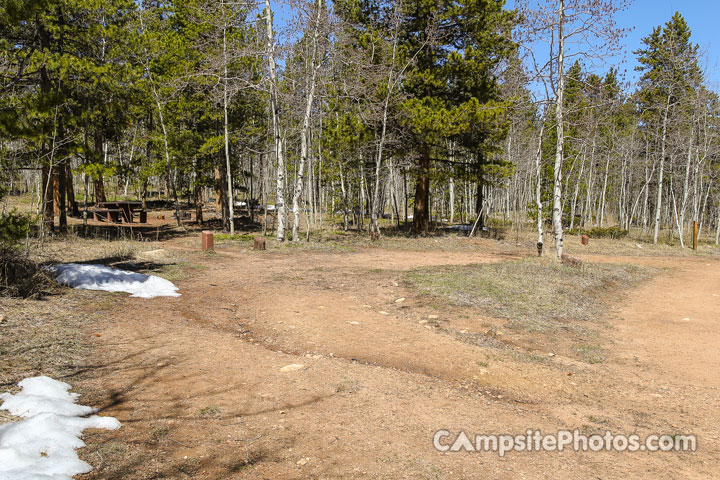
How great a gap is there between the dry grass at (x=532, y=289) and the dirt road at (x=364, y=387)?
0.73m

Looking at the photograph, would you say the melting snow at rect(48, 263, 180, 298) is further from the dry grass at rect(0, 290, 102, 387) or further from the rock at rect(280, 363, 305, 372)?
the rock at rect(280, 363, 305, 372)

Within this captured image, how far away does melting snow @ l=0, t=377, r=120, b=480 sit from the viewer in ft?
10.1

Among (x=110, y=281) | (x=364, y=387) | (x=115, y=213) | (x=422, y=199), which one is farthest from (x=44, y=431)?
(x=115, y=213)

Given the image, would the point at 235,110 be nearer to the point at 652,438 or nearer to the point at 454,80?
the point at 454,80

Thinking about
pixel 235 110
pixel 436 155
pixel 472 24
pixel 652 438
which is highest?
pixel 472 24

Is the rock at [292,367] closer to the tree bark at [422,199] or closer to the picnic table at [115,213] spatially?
the tree bark at [422,199]

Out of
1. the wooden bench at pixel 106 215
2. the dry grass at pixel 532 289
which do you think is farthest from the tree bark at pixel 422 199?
the wooden bench at pixel 106 215

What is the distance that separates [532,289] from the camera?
437 inches

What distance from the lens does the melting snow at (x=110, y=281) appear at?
852 cm

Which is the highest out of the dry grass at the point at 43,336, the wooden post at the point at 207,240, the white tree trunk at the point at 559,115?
the white tree trunk at the point at 559,115

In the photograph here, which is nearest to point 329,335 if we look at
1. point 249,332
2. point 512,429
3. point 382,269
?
point 249,332

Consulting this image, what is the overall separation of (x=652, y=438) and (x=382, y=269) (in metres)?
9.11

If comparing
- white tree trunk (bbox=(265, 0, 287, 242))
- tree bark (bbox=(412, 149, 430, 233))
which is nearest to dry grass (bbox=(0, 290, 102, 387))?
white tree trunk (bbox=(265, 0, 287, 242))

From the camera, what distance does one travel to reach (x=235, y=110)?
2209 centimetres
